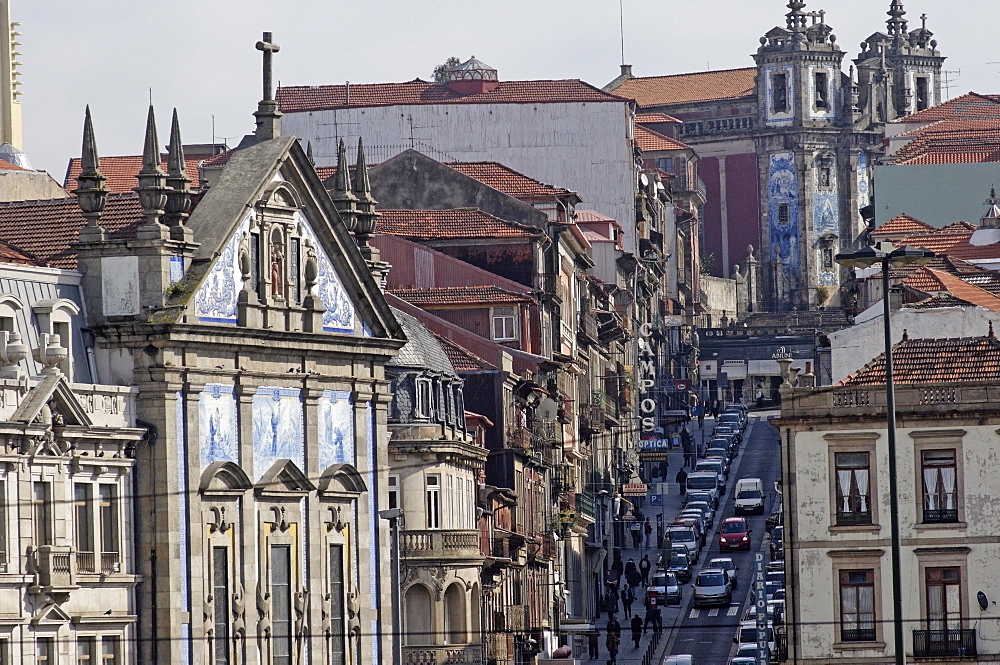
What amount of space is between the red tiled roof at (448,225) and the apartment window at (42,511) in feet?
136

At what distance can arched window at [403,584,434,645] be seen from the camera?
8156 centimetres

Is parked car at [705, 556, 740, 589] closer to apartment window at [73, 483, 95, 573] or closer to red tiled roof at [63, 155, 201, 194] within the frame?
red tiled roof at [63, 155, 201, 194]

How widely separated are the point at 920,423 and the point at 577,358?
1872 inches

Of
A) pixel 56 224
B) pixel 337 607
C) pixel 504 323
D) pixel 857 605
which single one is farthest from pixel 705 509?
pixel 56 224

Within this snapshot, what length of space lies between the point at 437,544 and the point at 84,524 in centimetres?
2068

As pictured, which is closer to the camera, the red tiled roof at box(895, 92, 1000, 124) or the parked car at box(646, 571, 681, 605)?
the parked car at box(646, 571, 681, 605)

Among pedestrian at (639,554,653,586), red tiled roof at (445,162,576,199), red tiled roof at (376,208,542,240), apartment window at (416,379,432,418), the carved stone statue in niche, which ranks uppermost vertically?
red tiled roof at (445,162,576,199)

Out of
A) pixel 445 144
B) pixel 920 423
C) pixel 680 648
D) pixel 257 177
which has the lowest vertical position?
pixel 680 648

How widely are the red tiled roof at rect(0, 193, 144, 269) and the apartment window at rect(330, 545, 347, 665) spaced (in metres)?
9.97

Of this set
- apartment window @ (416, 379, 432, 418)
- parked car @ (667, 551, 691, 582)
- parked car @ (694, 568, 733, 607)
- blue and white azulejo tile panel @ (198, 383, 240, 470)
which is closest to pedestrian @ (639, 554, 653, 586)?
parked car @ (667, 551, 691, 582)

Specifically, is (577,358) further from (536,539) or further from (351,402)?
(351,402)

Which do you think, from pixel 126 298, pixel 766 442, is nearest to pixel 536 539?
pixel 126 298

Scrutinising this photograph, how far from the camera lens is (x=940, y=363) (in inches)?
3068

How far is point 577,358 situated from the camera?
12244 cm
